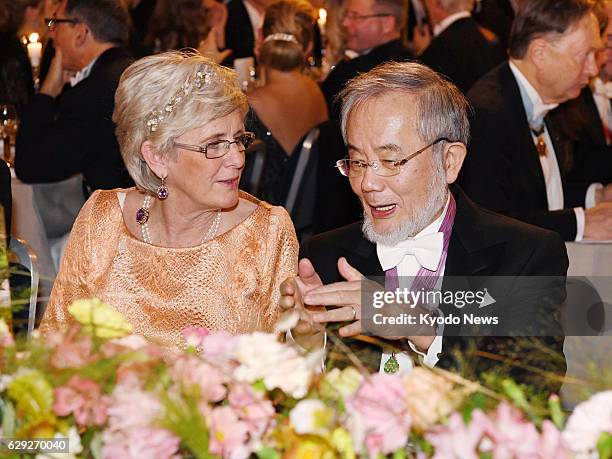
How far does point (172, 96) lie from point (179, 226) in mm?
383

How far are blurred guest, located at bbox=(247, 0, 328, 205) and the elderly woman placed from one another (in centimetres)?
214

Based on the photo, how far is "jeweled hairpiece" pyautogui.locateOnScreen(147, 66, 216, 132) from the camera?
2740 mm

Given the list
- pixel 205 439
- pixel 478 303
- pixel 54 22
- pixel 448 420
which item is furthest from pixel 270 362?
pixel 54 22

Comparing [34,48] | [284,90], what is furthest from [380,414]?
[34,48]

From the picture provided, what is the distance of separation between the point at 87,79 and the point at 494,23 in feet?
11.9

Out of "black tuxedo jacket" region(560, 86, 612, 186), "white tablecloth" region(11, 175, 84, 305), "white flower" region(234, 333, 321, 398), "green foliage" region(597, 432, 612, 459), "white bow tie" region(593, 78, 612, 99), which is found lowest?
"white tablecloth" region(11, 175, 84, 305)

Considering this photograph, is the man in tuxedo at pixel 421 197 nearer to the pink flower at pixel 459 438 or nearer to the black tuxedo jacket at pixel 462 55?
the pink flower at pixel 459 438

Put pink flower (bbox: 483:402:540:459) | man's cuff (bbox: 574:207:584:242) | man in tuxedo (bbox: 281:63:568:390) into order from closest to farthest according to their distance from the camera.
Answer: pink flower (bbox: 483:402:540:459) → man in tuxedo (bbox: 281:63:568:390) → man's cuff (bbox: 574:207:584:242)

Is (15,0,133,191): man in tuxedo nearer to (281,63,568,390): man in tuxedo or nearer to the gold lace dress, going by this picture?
the gold lace dress

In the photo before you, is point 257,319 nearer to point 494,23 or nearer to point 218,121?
point 218,121

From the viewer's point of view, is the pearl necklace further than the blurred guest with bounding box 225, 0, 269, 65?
No

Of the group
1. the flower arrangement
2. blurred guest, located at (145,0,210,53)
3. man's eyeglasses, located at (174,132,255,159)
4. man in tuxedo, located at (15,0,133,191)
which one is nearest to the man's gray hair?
man's eyeglasses, located at (174,132,255,159)

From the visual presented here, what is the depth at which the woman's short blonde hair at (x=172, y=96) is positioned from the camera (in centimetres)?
275

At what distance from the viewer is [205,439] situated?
1.39 meters
